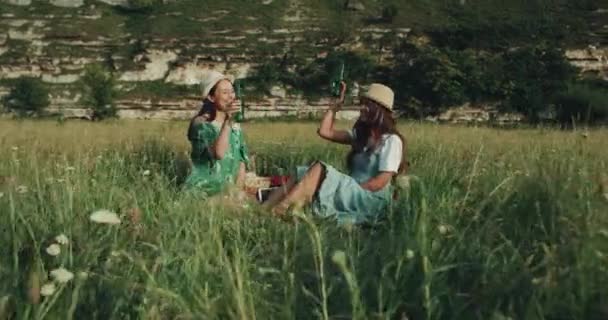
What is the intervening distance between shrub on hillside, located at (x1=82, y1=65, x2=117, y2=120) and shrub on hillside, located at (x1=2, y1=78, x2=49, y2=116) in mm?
4429

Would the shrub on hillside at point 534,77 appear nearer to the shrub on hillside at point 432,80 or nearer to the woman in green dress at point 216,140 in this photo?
the shrub on hillside at point 432,80

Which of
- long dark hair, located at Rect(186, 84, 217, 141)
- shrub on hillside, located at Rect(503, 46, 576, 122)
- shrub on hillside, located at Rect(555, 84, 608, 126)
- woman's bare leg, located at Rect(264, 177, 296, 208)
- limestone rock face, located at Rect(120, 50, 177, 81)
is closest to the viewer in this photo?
woman's bare leg, located at Rect(264, 177, 296, 208)

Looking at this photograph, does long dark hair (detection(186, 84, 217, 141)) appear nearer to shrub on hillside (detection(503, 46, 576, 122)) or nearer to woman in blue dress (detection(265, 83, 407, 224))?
woman in blue dress (detection(265, 83, 407, 224))

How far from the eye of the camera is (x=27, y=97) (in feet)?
204

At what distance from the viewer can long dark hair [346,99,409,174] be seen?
6054mm

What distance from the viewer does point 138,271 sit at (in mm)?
2961

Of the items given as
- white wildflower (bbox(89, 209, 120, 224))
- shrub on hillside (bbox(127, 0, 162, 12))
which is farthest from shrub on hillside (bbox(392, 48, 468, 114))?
white wildflower (bbox(89, 209, 120, 224))

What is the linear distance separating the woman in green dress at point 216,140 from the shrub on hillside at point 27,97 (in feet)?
180

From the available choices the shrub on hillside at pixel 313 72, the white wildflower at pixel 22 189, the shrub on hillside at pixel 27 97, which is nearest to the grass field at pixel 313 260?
the white wildflower at pixel 22 189

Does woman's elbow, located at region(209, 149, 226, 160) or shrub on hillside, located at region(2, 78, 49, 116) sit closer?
woman's elbow, located at region(209, 149, 226, 160)

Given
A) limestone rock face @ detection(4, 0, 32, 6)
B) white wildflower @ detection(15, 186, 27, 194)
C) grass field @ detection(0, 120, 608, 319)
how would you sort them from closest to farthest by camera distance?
1. grass field @ detection(0, 120, 608, 319)
2. white wildflower @ detection(15, 186, 27, 194)
3. limestone rock face @ detection(4, 0, 32, 6)

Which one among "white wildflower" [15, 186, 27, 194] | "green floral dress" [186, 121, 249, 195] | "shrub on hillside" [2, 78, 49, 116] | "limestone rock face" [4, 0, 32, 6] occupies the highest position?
"white wildflower" [15, 186, 27, 194]

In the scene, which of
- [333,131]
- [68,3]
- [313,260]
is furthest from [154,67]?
[313,260]

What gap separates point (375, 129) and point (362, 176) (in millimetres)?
356
